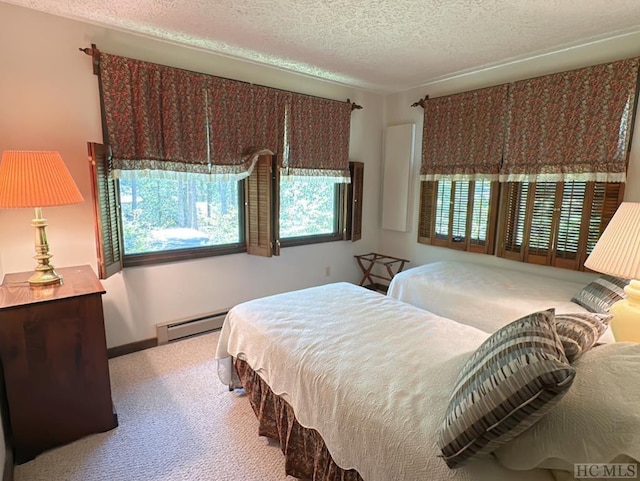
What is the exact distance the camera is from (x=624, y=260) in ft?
4.80

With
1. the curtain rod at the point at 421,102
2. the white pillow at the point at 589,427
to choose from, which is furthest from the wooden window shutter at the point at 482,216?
the white pillow at the point at 589,427

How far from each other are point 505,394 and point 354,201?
134 inches

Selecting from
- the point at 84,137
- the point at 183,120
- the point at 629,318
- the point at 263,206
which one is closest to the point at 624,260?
the point at 629,318

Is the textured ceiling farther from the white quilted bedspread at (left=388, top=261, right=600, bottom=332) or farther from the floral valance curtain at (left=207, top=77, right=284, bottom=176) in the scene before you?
the white quilted bedspread at (left=388, top=261, right=600, bottom=332)

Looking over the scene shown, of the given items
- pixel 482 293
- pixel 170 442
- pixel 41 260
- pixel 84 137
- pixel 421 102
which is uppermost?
pixel 421 102

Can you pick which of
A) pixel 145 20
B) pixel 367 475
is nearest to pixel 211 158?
pixel 145 20

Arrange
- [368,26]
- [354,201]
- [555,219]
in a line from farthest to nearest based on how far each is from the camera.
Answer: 1. [354,201]
2. [555,219]
3. [368,26]

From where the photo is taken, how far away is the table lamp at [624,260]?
4.76ft

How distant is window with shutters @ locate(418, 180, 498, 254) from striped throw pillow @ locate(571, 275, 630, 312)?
115 centimetres

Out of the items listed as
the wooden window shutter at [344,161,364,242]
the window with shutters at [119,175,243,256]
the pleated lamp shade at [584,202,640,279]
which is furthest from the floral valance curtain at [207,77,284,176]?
the pleated lamp shade at [584,202,640,279]

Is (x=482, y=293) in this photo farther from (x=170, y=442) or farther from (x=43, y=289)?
(x=43, y=289)

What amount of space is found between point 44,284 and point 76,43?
172 cm

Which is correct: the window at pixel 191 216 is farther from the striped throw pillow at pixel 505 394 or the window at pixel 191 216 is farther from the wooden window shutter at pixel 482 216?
the striped throw pillow at pixel 505 394

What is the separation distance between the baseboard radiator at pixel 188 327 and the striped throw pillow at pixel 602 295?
2942mm
